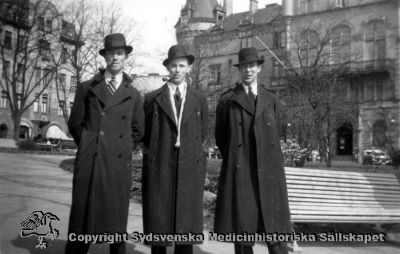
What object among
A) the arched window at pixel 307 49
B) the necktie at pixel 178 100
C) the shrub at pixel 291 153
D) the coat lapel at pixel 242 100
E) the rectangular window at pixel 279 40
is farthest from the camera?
the rectangular window at pixel 279 40

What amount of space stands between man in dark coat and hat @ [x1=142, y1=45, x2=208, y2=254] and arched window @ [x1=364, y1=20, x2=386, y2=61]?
42.3 meters

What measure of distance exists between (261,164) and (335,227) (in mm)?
3817

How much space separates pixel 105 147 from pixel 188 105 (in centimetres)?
100

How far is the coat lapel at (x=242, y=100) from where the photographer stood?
204 inches

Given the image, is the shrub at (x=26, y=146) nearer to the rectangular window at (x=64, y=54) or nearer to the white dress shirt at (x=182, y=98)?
the rectangular window at (x=64, y=54)

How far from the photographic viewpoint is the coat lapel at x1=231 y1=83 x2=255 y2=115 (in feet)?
17.0

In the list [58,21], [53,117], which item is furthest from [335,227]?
[53,117]

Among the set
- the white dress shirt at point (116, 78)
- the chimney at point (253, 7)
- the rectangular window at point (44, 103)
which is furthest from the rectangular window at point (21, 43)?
the white dress shirt at point (116, 78)

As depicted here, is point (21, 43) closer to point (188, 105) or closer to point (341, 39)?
point (341, 39)

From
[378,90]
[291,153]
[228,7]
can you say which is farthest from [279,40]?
[291,153]

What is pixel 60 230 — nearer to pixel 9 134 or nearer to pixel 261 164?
pixel 261 164

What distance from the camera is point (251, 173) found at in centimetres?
505

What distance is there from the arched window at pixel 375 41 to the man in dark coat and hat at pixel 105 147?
42703mm

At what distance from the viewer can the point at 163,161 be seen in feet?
16.0
